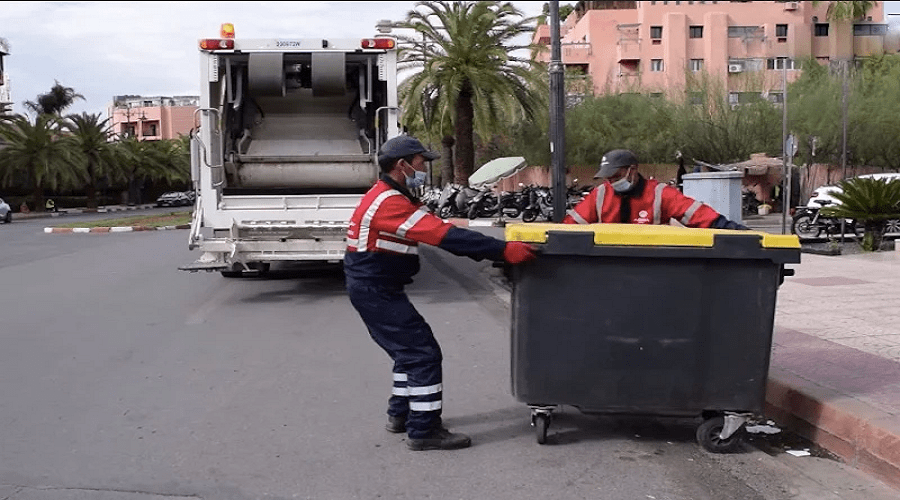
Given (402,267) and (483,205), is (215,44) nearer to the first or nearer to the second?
(402,267)

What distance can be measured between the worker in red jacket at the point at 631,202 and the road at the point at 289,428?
1166mm

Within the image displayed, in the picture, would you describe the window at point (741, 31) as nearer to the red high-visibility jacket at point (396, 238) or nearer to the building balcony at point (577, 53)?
the building balcony at point (577, 53)

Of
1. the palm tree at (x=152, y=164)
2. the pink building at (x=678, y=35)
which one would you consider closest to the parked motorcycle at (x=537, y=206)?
the pink building at (x=678, y=35)

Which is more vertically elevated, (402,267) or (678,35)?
(678,35)

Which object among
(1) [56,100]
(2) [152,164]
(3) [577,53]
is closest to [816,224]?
(3) [577,53]

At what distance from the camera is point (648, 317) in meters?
4.71

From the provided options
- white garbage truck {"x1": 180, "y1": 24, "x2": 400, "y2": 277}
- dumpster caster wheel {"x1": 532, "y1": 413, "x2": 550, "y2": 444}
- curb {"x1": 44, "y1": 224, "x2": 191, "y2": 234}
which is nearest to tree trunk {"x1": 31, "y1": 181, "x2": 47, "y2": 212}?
curb {"x1": 44, "y1": 224, "x2": 191, "y2": 234}

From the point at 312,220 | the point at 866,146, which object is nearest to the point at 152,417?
the point at 312,220

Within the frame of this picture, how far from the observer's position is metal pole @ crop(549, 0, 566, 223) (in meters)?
13.4

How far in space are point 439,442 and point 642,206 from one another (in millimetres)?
1758

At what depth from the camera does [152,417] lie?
18.6 ft

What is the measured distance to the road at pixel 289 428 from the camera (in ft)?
14.5

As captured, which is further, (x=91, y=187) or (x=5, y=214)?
(x=91, y=187)

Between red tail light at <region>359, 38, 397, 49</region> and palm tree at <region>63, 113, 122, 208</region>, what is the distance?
141 ft
